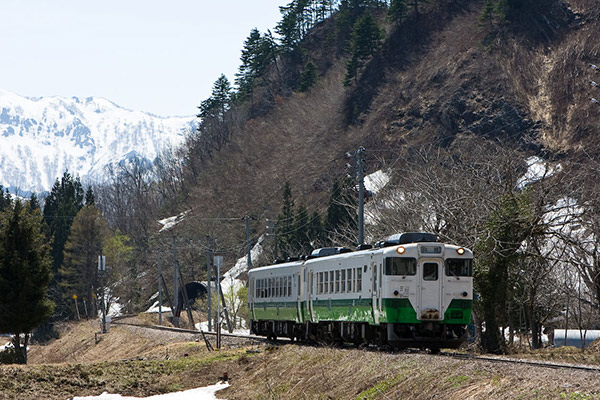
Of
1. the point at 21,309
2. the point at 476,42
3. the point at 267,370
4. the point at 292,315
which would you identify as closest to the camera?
the point at 267,370

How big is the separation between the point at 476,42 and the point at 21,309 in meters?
76.8

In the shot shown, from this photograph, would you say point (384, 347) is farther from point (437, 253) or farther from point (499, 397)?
point (499, 397)

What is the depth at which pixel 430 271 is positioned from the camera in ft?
78.5

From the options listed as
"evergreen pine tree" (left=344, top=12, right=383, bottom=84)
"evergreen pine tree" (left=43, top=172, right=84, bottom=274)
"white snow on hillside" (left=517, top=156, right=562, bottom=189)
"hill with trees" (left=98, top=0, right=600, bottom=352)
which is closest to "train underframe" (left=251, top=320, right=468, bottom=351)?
"white snow on hillside" (left=517, top=156, right=562, bottom=189)

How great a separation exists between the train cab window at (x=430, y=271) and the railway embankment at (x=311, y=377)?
2693 mm

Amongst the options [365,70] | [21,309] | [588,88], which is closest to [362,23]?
[365,70]

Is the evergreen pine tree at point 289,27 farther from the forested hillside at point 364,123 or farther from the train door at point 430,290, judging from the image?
the train door at point 430,290

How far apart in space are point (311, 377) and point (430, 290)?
5039 mm

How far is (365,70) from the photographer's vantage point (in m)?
124

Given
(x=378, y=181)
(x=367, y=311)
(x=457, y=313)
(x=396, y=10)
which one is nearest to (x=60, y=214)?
(x=378, y=181)

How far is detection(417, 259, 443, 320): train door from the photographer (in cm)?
2364

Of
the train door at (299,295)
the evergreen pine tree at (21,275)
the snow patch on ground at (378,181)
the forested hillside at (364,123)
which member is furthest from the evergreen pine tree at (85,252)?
the train door at (299,295)

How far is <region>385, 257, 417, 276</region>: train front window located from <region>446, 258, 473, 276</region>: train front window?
0.98 metres

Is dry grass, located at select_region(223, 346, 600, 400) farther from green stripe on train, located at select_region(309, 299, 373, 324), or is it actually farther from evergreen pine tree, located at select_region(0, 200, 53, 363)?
evergreen pine tree, located at select_region(0, 200, 53, 363)
